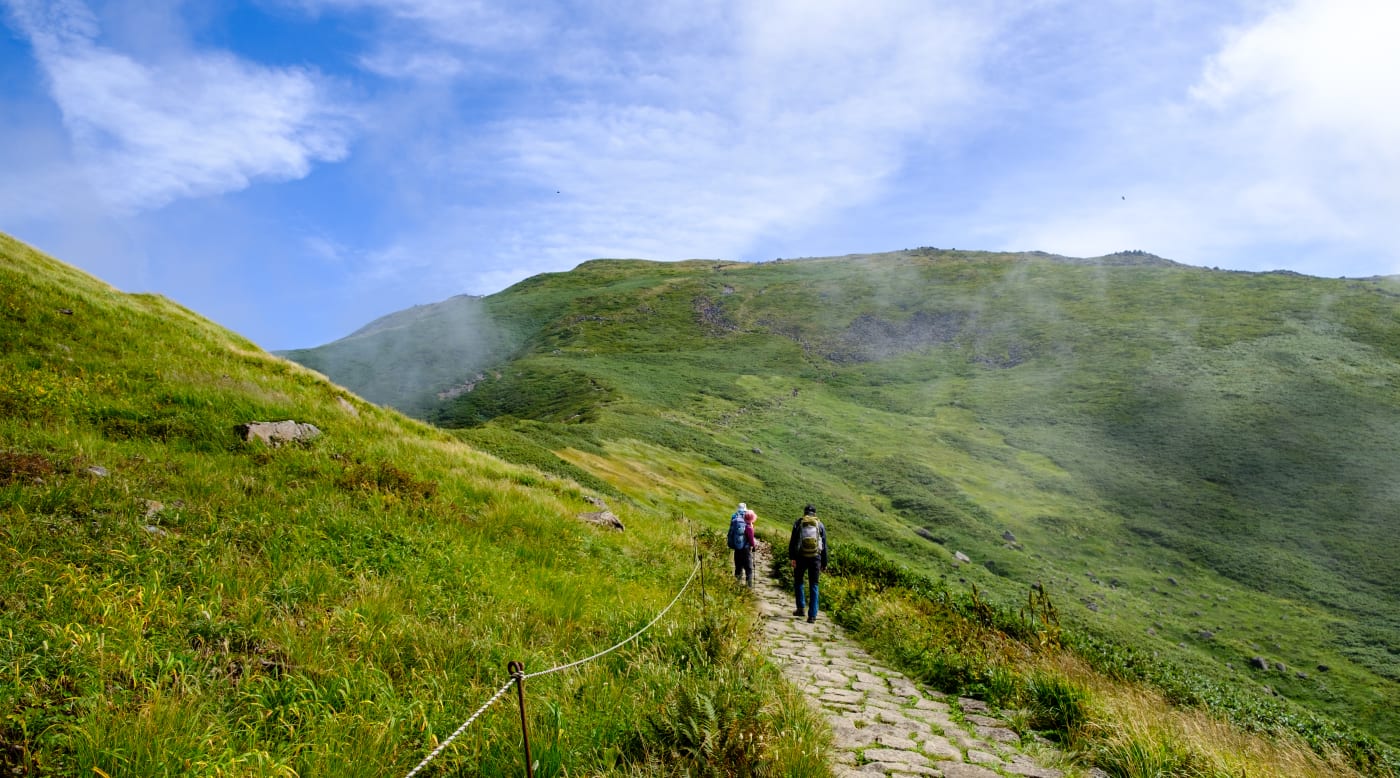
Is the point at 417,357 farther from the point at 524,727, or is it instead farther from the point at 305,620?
the point at 524,727

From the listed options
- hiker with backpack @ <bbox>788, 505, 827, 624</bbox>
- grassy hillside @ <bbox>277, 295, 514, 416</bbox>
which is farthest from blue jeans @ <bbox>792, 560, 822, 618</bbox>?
grassy hillside @ <bbox>277, 295, 514, 416</bbox>

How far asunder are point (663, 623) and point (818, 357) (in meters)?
Answer: 118

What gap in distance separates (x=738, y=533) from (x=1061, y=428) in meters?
86.7

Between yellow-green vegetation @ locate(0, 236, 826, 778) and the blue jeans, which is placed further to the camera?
the blue jeans

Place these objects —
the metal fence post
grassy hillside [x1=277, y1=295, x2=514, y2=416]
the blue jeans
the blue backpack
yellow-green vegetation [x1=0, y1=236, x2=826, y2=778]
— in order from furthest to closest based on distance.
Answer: grassy hillside [x1=277, y1=295, x2=514, y2=416] → the blue backpack → the blue jeans → yellow-green vegetation [x1=0, y1=236, x2=826, y2=778] → the metal fence post

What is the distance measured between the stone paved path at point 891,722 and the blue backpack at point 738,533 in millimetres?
5036

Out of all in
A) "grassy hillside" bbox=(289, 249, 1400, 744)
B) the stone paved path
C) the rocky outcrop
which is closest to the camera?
the stone paved path

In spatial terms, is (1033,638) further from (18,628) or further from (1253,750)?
(18,628)

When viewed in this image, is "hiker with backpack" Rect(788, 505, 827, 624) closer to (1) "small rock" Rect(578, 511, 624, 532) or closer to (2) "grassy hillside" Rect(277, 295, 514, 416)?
(1) "small rock" Rect(578, 511, 624, 532)

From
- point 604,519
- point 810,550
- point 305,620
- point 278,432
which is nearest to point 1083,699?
point 810,550

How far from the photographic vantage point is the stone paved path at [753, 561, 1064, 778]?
6.67 metres

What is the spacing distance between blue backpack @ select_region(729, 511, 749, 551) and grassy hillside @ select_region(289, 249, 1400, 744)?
18.9 metres

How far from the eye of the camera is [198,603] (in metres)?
6.60

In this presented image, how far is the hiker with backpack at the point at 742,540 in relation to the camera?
18234mm
